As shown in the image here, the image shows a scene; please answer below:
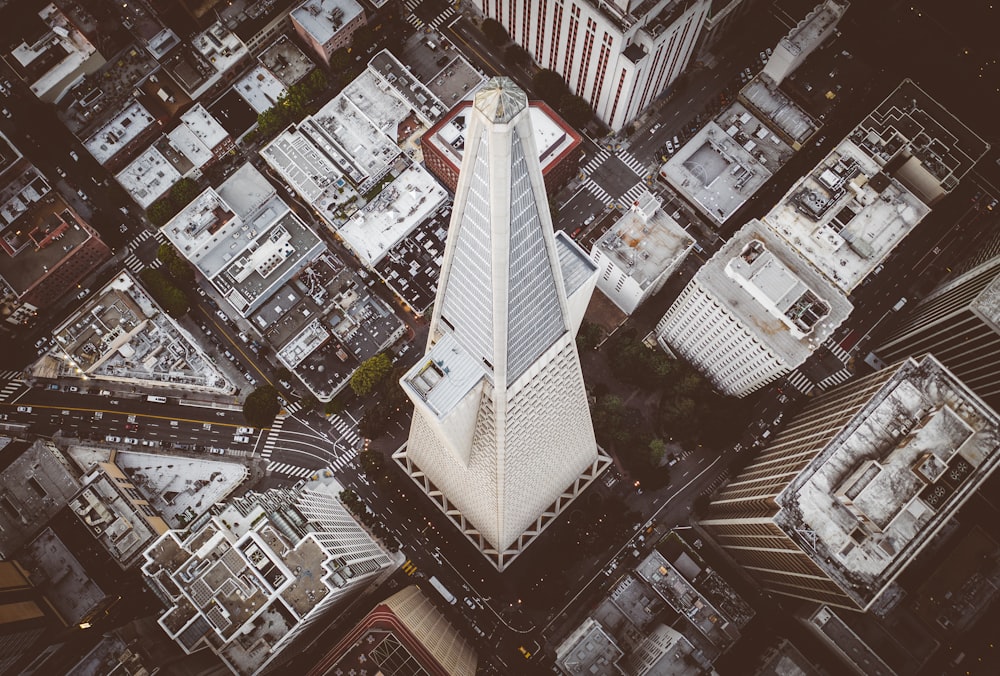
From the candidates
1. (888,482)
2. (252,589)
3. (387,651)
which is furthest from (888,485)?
(252,589)

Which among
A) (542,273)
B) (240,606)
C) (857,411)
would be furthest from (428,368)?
(857,411)

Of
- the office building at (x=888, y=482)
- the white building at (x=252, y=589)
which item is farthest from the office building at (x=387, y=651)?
the office building at (x=888, y=482)

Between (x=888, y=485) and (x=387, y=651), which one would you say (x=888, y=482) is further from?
(x=387, y=651)

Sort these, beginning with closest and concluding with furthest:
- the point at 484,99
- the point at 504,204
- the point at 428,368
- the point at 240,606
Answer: the point at 484,99 → the point at 504,204 → the point at 428,368 → the point at 240,606

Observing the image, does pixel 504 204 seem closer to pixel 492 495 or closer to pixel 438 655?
pixel 492 495

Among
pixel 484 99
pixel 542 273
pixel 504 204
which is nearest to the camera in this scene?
pixel 484 99

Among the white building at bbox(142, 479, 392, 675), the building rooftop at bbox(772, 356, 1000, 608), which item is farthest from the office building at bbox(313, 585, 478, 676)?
the building rooftop at bbox(772, 356, 1000, 608)

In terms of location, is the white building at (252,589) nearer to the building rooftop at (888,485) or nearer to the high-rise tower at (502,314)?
the high-rise tower at (502,314)
